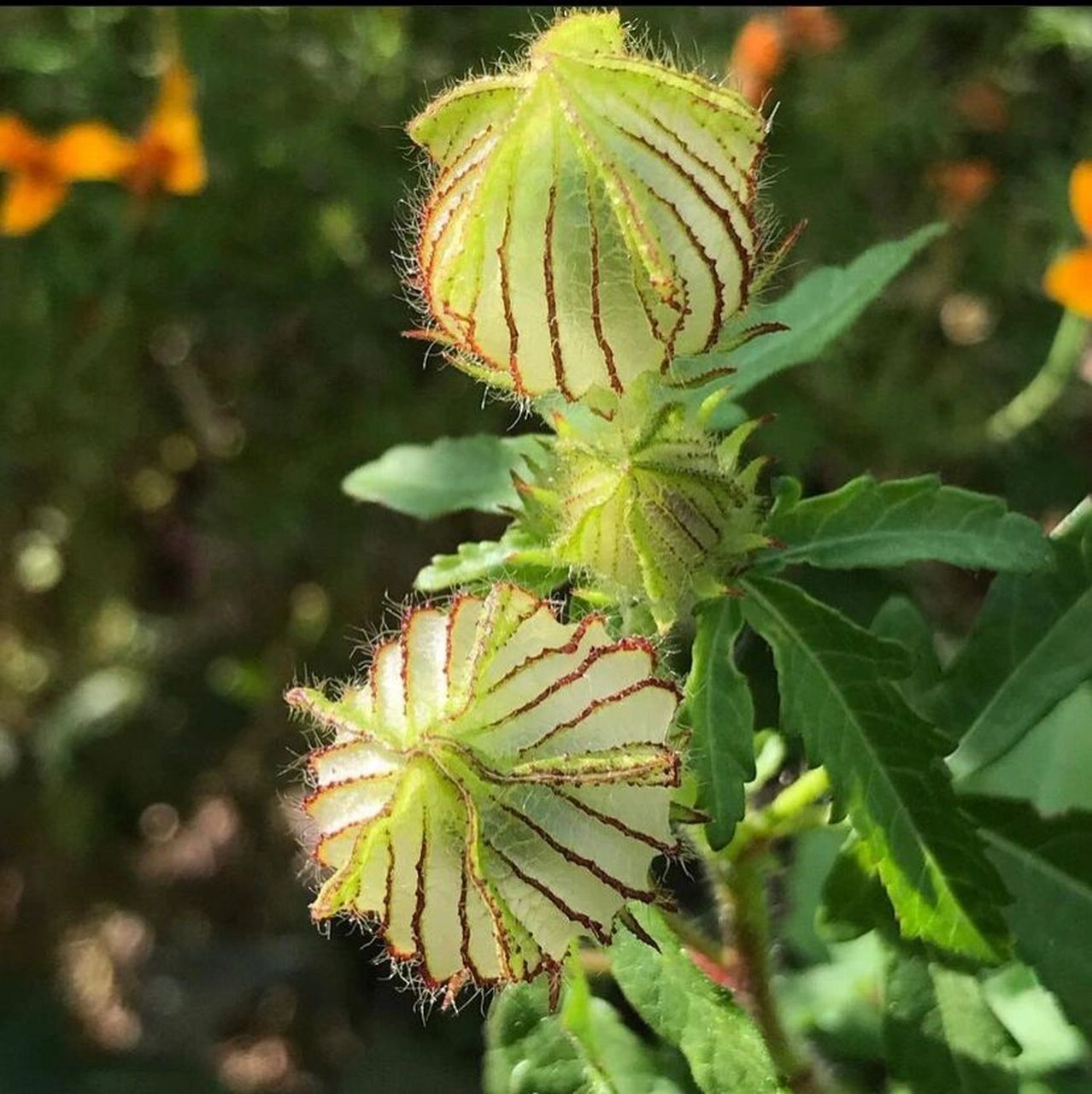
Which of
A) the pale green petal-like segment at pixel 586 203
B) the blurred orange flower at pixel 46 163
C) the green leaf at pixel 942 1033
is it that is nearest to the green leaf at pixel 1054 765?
the green leaf at pixel 942 1033

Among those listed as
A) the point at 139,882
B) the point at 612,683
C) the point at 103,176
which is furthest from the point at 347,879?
the point at 139,882

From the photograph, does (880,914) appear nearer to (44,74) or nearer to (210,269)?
(210,269)

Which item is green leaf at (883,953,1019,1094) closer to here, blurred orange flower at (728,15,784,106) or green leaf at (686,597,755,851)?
green leaf at (686,597,755,851)

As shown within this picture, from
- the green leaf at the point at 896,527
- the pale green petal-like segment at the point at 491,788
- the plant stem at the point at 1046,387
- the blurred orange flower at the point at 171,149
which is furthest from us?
the plant stem at the point at 1046,387

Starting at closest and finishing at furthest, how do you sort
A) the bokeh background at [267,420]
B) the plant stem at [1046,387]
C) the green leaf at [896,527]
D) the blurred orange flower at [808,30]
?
1. the green leaf at [896,527]
2. the plant stem at [1046,387]
3. the bokeh background at [267,420]
4. the blurred orange flower at [808,30]

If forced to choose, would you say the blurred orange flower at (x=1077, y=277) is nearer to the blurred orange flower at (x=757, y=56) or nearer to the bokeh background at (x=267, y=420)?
the bokeh background at (x=267, y=420)

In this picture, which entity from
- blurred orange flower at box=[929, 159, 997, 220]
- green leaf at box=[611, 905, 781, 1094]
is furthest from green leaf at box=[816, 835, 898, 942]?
blurred orange flower at box=[929, 159, 997, 220]

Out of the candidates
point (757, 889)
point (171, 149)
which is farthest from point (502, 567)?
point (171, 149)
